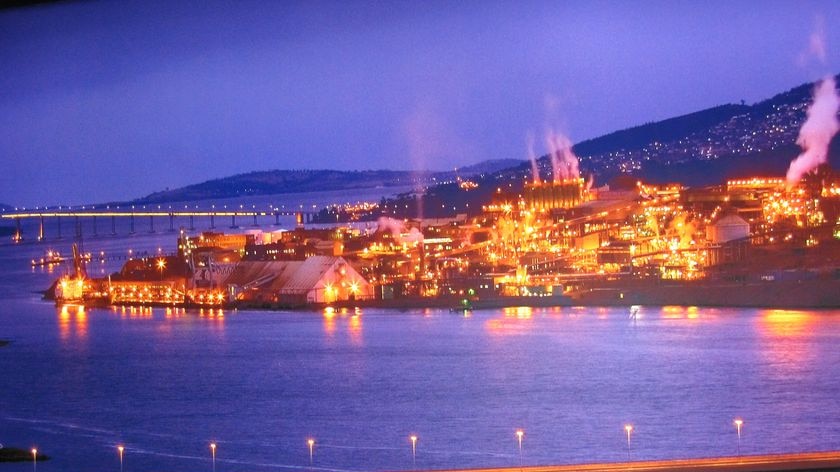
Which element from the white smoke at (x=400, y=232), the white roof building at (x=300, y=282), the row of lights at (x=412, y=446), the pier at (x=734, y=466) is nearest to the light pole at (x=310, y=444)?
the row of lights at (x=412, y=446)

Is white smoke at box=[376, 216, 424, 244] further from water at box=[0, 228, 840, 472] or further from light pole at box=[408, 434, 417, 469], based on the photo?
light pole at box=[408, 434, 417, 469]

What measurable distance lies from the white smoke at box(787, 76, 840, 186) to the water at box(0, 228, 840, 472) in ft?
12.3

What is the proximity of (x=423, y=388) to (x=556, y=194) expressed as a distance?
740 centimetres

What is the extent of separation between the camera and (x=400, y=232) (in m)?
13.5

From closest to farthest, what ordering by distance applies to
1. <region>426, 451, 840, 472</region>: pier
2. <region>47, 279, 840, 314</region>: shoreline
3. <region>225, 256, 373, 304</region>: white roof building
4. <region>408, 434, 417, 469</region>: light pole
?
<region>426, 451, 840, 472</region>: pier < <region>408, 434, 417, 469</region>: light pole < <region>47, 279, 840, 314</region>: shoreline < <region>225, 256, 373, 304</region>: white roof building

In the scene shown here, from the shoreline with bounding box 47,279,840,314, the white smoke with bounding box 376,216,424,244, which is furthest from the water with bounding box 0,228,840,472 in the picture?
the white smoke with bounding box 376,216,424,244

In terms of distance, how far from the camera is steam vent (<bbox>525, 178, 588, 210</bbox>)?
1333 cm

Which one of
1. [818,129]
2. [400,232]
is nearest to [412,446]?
[400,232]

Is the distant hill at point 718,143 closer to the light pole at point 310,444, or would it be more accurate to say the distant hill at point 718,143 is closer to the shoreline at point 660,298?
the shoreline at point 660,298

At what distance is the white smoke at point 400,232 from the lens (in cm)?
1312

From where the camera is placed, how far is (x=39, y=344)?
8984 mm

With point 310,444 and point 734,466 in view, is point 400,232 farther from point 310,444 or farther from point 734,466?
point 734,466

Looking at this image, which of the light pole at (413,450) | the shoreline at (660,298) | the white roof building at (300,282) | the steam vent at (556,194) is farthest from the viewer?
the steam vent at (556,194)

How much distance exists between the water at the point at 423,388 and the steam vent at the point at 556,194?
3.60m
